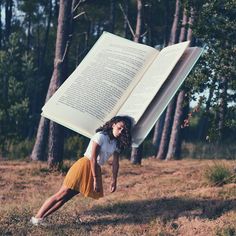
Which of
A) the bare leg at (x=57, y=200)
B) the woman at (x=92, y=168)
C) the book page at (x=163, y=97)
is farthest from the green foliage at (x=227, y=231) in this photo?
the bare leg at (x=57, y=200)

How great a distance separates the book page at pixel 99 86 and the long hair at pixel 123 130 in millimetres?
111

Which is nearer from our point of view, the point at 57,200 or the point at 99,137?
the point at 99,137

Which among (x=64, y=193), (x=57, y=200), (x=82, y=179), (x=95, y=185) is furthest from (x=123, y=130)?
(x=57, y=200)

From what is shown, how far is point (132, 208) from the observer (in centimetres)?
737

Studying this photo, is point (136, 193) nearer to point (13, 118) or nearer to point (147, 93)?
point (147, 93)

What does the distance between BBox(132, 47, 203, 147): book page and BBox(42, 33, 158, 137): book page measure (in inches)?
15.6

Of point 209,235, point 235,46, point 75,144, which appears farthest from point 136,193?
point 75,144

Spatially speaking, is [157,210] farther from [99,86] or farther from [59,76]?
[59,76]

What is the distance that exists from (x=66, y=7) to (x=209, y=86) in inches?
167

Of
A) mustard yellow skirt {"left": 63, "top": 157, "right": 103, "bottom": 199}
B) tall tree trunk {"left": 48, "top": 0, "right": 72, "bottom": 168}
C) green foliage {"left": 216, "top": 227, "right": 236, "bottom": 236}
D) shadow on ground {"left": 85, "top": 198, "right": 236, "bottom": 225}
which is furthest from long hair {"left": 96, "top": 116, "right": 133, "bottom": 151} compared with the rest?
tall tree trunk {"left": 48, "top": 0, "right": 72, "bottom": 168}

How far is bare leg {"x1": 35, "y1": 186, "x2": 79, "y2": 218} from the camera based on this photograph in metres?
6.02

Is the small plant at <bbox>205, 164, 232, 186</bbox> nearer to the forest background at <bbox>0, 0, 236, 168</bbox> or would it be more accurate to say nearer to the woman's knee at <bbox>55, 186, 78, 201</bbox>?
the forest background at <bbox>0, 0, 236, 168</bbox>

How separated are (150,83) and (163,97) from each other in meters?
0.27

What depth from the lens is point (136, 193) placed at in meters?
8.52
